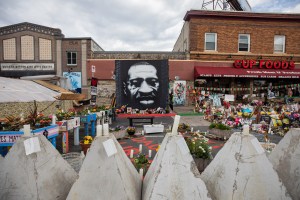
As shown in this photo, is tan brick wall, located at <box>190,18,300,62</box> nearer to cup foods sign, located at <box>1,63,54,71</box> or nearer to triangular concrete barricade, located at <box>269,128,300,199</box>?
cup foods sign, located at <box>1,63,54,71</box>

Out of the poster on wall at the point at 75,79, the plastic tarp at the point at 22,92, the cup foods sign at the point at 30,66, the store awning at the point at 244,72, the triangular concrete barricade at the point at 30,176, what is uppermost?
the cup foods sign at the point at 30,66

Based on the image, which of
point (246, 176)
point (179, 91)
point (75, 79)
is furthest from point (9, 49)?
point (246, 176)

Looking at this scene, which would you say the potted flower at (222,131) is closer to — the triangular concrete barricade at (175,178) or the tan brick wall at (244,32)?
the triangular concrete barricade at (175,178)

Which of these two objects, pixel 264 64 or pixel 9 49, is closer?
pixel 264 64

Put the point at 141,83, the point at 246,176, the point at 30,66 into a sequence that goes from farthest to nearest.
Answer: the point at 30,66 → the point at 141,83 → the point at 246,176

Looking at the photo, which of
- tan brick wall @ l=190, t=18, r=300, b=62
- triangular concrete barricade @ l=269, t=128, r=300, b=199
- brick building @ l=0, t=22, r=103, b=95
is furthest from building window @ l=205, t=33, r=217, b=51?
triangular concrete barricade @ l=269, t=128, r=300, b=199

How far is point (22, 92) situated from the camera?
11.7 meters

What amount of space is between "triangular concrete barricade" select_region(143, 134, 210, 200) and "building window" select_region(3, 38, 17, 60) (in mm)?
21767

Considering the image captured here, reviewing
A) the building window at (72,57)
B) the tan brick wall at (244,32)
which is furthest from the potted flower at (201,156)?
the building window at (72,57)

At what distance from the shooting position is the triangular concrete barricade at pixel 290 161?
2.94 metres

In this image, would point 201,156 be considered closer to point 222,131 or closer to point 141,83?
point 222,131

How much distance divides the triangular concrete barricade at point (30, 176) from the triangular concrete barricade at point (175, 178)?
1249 mm

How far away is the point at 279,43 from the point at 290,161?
19849 mm

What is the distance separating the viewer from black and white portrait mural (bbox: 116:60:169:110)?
14305 millimetres
